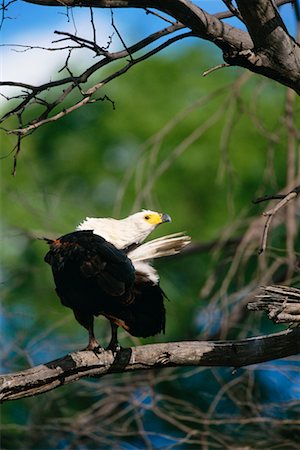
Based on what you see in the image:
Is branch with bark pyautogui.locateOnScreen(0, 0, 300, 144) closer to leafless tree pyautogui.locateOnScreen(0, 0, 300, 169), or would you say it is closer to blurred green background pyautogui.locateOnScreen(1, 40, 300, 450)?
leafless tree pyautogui.locateOnScreen(0, 0, 300, 169)

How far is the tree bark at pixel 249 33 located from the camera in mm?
2586

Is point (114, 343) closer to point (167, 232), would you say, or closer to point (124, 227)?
point (124, 227)

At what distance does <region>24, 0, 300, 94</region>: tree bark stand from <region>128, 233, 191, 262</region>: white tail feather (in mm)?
808

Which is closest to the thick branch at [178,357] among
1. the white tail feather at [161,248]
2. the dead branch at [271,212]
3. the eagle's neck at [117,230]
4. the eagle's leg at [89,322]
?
the eagle's leg at [89,322]

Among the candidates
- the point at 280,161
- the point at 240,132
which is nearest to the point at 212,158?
the point at 240,132

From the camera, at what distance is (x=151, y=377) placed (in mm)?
4484

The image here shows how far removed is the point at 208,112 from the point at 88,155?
6.99ft

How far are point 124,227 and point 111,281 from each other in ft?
2.46

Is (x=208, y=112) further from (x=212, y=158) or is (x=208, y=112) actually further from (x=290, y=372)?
(x=290, y=372)

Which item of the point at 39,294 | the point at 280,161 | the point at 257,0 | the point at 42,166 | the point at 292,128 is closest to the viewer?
the point at 257,0

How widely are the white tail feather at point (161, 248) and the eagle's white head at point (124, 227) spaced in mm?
190

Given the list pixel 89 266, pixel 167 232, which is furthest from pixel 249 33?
pixel 167 232

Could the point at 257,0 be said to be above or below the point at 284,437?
above

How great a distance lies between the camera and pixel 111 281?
2.92 metres
